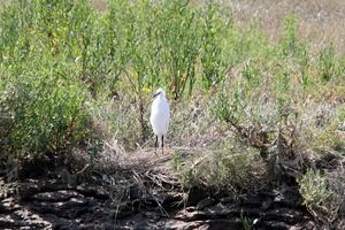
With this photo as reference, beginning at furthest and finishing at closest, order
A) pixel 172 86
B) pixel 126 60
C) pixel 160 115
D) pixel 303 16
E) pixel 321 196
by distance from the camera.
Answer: pixel 303 16
pixel 172 86
pixel 126 60
pixel 160 115
pixel 321 196

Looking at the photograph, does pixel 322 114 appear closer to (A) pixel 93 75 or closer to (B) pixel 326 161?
(B) pixel 326 161

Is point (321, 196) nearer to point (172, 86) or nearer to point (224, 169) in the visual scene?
point (224, 169)

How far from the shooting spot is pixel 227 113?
23.2 feet

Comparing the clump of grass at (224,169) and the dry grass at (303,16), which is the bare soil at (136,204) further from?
the dry grass at (303,16)

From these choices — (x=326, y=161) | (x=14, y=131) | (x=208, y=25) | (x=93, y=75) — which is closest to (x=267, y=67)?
(x=208, y=25)

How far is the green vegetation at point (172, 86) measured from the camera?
7121 millimetres

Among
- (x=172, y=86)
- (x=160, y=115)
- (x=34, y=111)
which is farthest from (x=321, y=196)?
(x=172, y=86)

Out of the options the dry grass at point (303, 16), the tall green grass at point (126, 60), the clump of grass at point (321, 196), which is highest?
the dry grass at point (303, 16)

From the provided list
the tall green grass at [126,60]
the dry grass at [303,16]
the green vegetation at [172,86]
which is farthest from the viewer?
the dry grass at [303,16]

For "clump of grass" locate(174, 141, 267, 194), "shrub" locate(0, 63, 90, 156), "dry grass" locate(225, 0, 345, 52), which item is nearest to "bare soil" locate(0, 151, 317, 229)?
"clump of grass" locate(174, 141, 267, 194)

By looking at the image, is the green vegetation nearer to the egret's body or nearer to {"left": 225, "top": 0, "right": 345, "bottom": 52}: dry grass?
the egret's body

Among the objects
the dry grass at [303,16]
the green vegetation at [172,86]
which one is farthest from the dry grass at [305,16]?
the green vegetation at [172,86]

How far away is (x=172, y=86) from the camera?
8.94 m

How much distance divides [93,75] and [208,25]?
1.18 m
